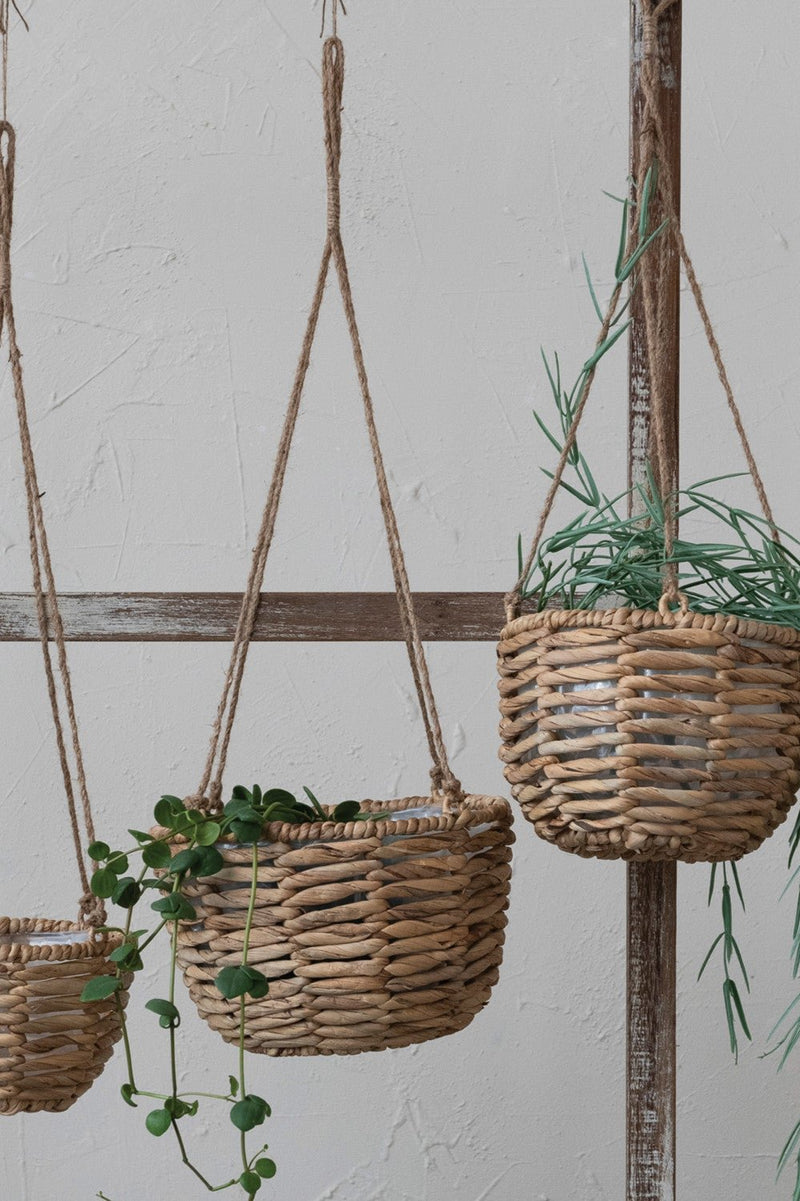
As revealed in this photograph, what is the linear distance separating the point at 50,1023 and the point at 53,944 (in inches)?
2.7

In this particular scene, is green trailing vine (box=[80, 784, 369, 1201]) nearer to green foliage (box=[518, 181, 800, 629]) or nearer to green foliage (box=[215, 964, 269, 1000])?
green foliage (box=[215, 964, 269, 1000])

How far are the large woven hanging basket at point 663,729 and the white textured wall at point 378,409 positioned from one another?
0.80 metres

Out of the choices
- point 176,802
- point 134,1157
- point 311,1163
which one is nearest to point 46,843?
point 134,1157

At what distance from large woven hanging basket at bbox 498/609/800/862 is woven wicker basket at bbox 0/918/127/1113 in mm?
375

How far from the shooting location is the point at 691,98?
178cm

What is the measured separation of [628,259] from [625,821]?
46 cm

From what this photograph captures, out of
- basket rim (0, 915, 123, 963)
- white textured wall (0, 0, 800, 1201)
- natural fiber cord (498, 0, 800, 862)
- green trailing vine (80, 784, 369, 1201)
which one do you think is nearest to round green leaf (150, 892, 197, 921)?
green trailing vine (80, 784, 369, 1201)

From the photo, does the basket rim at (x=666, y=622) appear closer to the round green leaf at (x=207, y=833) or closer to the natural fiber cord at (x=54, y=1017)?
the round green leaf at (x=207, y=833)

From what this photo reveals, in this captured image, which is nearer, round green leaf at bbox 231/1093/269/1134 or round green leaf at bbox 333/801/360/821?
round green leaf at bbox 231/1093/269/1134

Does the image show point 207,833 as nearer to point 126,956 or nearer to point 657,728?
point 126,956

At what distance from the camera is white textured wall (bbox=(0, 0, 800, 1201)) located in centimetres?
174

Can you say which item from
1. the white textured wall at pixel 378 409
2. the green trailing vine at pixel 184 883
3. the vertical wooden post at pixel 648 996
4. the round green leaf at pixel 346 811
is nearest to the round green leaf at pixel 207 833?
the green trailing vine at pixel 184 883

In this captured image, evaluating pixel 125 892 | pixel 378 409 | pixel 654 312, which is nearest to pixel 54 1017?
pixel 125 892

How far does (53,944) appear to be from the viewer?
3.43 feet
